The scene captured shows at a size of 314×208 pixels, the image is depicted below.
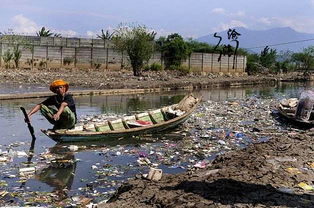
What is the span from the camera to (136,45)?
31766 millimetres

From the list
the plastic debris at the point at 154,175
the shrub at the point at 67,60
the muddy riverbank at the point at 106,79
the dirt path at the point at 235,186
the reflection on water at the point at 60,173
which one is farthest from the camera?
the shrub at the point at 67,60

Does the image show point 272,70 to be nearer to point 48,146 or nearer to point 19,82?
→ point 19,82

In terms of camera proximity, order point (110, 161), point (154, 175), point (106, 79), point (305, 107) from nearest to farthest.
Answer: point (154, 175)
point (110, 161)
point (305, 107)
point (106, 79)

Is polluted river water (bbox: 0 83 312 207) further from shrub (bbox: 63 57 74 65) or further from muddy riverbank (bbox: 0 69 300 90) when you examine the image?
shrub (bbox: 63 57 74 65)

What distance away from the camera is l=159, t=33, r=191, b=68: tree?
1427 inches

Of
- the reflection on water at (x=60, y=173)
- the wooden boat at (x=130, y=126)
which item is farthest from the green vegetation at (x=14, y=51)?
the reflection on water at (x=60, y=173)

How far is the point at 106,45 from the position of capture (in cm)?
3953

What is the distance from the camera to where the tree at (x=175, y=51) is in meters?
36.2

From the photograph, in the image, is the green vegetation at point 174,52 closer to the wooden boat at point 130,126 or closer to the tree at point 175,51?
the tree at point 175,51

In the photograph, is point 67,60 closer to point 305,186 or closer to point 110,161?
point 110,161

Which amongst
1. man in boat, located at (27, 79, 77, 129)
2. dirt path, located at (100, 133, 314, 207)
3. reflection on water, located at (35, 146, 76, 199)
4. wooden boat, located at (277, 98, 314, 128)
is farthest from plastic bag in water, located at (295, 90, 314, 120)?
reflection on water, located at (35, 146, 76, 199)

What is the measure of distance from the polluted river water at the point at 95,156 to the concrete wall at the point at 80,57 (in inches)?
643

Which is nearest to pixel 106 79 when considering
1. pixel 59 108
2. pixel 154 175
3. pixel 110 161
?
pixel 59 108

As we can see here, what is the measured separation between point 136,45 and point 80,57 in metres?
4.51
